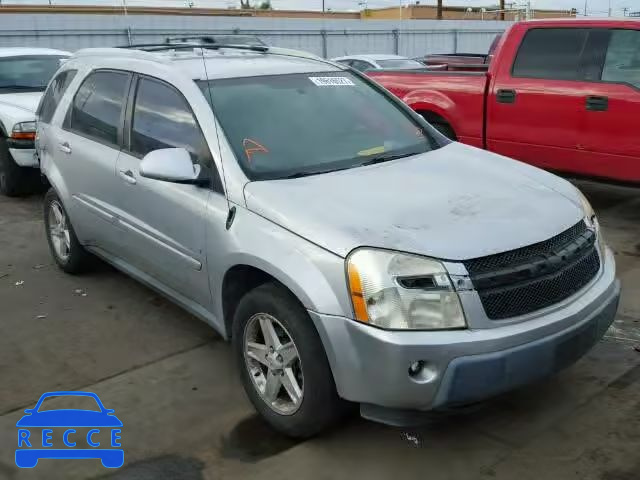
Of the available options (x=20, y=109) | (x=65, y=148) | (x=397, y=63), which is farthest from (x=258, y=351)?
(x=397, y=63)

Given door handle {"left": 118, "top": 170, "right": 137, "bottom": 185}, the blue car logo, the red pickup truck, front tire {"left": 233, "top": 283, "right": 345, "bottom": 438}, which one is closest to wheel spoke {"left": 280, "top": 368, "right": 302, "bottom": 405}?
front tire {"left": 233, "top": 283, "right": 345, "bottom": 438}

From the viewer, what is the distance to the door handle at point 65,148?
16.3ft

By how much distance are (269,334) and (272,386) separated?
0.25m

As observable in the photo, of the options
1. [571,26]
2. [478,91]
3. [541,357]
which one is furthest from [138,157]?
[571,26]

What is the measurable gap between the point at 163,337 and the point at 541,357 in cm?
246

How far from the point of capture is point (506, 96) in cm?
689

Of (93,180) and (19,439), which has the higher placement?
(93,180)

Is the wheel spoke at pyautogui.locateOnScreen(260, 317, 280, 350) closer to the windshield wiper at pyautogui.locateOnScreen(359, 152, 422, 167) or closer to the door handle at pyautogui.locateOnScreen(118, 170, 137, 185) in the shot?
the windshield wiper at pyautogui.locateOnScreen(359, 152, 422, 167)

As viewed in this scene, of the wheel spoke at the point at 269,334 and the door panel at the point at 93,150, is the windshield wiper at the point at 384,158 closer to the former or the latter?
the wheel spoke at the point at 269,334

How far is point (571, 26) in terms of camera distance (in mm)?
6645

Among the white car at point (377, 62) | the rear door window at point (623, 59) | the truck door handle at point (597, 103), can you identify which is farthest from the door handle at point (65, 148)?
the white car at point (377, 62)

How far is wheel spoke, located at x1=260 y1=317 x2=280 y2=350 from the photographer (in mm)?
3180

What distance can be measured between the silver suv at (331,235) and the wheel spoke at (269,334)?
0.03ft

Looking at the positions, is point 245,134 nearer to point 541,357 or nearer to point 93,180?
point 93,180
